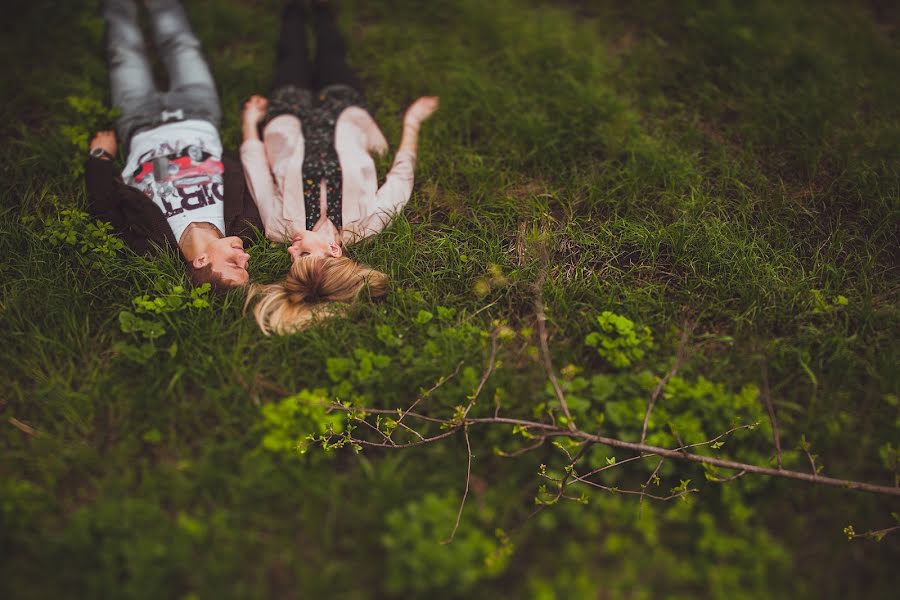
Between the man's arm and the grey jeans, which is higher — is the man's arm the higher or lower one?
the lower one

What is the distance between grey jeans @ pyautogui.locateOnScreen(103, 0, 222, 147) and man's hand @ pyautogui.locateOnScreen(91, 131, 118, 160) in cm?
5

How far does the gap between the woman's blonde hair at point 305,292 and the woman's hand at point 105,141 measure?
1.30 meters

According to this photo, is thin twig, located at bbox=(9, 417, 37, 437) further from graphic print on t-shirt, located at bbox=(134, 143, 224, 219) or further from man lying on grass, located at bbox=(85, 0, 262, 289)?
graphic print on t-shirt, located at bbox=(134, 143, 224, 219)

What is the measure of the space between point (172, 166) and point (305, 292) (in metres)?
1.07

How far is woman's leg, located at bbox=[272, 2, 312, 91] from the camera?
10.6 feet

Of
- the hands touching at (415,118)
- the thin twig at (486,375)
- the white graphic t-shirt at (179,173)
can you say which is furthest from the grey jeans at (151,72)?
the thin twig at (486,375)

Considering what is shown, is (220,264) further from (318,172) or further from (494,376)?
(494,376)

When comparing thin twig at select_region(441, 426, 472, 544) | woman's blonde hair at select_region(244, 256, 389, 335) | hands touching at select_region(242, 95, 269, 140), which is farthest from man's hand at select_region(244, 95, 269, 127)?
thin twig at select_region(441, 426, 472, 544)

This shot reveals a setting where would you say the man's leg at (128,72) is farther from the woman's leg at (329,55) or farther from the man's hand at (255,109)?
the woman's leg at (329,55)

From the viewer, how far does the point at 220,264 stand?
2725 millimetres

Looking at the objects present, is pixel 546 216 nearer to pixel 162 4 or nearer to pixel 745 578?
pixel 745 578

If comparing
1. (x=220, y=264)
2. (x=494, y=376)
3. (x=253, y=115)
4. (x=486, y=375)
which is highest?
(x=253, y=115)

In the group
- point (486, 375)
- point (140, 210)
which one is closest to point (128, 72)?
point (140, 210)

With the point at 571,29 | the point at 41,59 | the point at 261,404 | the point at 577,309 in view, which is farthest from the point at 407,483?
the point at 41,59
